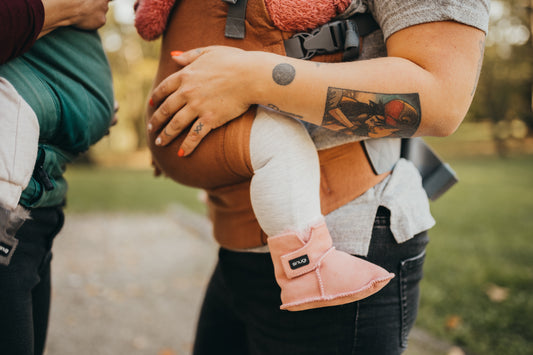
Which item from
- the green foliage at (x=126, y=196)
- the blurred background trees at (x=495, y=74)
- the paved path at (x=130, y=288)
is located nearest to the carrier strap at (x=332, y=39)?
the paved path at (x=130, y=288)

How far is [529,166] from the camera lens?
47.9ft

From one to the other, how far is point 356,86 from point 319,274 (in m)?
0.49

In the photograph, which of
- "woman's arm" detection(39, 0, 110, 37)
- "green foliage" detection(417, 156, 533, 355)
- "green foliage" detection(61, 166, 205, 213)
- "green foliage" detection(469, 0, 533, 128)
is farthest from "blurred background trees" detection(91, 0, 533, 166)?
"woman's arm" detection(39, 0, 110, 37)

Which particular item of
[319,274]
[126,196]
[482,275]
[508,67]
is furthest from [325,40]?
[508,67]

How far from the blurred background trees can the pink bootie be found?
61.1ft

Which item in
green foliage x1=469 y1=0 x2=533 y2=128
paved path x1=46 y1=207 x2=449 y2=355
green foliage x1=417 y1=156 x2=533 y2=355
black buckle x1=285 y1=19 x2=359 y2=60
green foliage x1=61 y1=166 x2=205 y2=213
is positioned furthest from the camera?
green foliage x1=469 y1=0 x2=533 y2=128

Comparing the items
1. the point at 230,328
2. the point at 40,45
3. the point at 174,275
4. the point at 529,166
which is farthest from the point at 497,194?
the point at 40,45

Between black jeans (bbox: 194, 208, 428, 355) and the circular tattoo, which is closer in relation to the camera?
the circular tattoo

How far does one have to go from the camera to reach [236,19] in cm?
112

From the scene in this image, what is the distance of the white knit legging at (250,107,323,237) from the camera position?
3.51ft

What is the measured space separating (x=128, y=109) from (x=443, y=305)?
787 inches

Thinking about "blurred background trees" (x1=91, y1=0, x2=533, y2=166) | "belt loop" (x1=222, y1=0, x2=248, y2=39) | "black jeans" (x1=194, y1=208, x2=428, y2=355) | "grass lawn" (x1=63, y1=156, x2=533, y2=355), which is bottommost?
"blurred background trees" (x1=91, y1=0, x2=533, y2=166)

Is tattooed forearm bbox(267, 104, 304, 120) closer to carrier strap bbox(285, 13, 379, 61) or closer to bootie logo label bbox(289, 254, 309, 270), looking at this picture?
carrier strap bbox(285, 13, 379, 61)

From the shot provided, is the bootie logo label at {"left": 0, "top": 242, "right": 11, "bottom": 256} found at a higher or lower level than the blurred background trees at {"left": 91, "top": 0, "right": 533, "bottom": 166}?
higher
